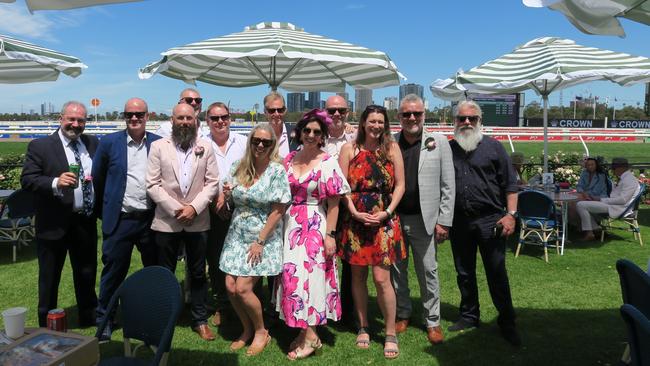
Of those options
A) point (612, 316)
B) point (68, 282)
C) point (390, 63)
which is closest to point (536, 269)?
point (612, 316)

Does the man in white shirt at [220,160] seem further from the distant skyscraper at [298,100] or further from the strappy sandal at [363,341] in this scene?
the distant skyscraper at [298,100]

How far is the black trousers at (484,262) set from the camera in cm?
377

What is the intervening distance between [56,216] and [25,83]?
4.15 m

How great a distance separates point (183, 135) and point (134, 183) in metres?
0.59

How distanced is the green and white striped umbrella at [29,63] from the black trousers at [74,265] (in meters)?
2.30

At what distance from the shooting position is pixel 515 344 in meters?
3.83

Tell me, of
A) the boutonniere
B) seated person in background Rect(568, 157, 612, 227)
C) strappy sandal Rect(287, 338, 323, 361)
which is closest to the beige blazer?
strappy sandal Rect(287, 338, 323, 361)

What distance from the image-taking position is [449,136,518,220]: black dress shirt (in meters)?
3.74

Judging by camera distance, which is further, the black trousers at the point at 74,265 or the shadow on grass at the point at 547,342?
the black trousers at the point at 74,265

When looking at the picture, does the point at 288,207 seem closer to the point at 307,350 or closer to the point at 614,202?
the point at 307,350

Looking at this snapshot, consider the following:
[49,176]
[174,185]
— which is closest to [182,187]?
[174,185]

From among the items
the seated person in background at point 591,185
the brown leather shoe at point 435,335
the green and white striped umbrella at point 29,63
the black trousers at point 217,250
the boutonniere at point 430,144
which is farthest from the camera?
the seated person in background at point 591,185

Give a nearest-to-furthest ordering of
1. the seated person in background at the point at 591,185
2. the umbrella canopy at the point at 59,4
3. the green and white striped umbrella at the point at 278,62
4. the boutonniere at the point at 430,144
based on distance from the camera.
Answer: the umbrella canopy at the point at 59,4, the boutonniere at the point at 430,144, the green and white striped umbrella at the point at 278,62, the seated person in background at the point at 591,185

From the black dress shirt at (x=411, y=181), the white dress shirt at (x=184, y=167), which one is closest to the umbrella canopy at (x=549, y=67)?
the black dress shirt at (x=411, y=181)
